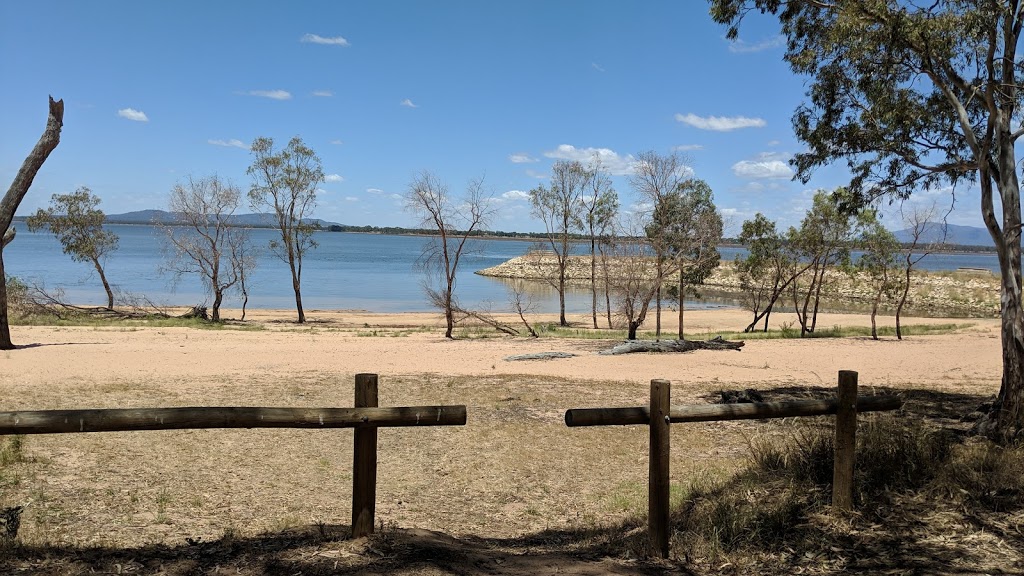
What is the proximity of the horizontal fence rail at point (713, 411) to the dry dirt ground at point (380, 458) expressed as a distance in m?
1.04

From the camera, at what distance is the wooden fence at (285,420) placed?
442 cm

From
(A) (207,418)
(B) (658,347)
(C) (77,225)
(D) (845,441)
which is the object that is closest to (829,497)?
(D) (845,441)

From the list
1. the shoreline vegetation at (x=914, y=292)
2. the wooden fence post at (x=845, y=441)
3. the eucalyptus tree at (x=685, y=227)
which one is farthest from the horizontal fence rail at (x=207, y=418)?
the shoreline vegetation at (x=914, y=292)

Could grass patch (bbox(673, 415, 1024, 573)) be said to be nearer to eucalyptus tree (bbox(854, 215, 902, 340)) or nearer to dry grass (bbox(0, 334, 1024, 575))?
dry grass (bbox(0, 334, 1024, 575))

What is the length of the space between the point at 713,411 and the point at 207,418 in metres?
3.53

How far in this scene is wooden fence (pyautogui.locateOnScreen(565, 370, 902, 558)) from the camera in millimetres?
5203

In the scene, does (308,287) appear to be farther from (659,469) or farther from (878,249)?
(659,469)

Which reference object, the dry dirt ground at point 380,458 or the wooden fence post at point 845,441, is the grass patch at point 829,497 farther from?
the dry dirt ground at point 380,458

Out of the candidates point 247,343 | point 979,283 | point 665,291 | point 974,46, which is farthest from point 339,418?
point 979,283

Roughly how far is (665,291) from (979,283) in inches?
1730

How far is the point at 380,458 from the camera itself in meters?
9.27

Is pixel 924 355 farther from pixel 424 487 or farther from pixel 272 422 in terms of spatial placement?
pixel 272 422

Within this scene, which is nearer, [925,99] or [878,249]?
[925,99]

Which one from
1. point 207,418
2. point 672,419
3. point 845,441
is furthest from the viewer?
point 845,441
